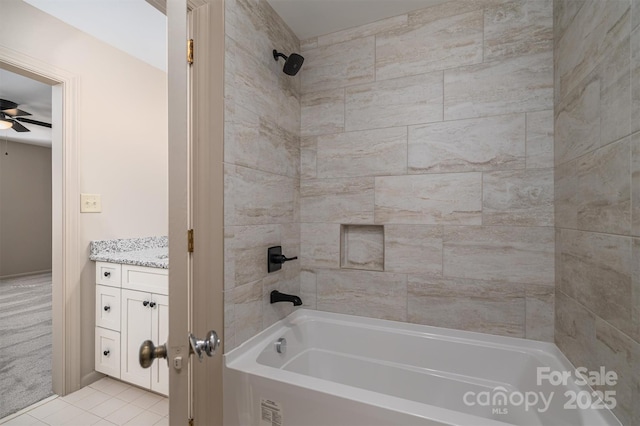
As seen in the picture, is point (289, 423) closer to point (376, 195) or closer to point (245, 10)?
point (376, 195)

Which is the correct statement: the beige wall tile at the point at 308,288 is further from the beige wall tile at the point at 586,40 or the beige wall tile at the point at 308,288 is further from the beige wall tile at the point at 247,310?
the beige wall tile at the point at 586,40

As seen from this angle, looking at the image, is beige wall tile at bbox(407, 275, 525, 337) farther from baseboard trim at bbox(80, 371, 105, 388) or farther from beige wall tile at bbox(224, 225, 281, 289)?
baseboard trim at bbox(80, 371, 105, 388)

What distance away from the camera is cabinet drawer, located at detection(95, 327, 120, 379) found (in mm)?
2002

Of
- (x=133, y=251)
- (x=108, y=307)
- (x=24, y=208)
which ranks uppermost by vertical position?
(x=24, y=208)

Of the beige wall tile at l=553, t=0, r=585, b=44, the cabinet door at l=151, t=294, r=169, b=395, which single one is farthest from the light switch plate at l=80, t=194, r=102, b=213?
the beige wall tile at l=553, t=0, r=585, b=44

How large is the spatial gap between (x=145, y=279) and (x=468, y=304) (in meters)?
2.06

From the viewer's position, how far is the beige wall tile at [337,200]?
183cm

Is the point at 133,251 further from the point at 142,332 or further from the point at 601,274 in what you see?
the point at 601,274

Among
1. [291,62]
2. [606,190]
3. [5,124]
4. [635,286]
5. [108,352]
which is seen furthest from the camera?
[5,124]

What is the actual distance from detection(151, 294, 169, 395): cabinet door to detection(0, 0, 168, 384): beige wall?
67 cm

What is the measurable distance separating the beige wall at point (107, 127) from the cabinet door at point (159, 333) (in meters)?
0.67

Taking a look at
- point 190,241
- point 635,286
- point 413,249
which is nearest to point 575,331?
point 635,286

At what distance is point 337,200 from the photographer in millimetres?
1903

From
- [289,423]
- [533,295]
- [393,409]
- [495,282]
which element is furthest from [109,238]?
[533,295]
